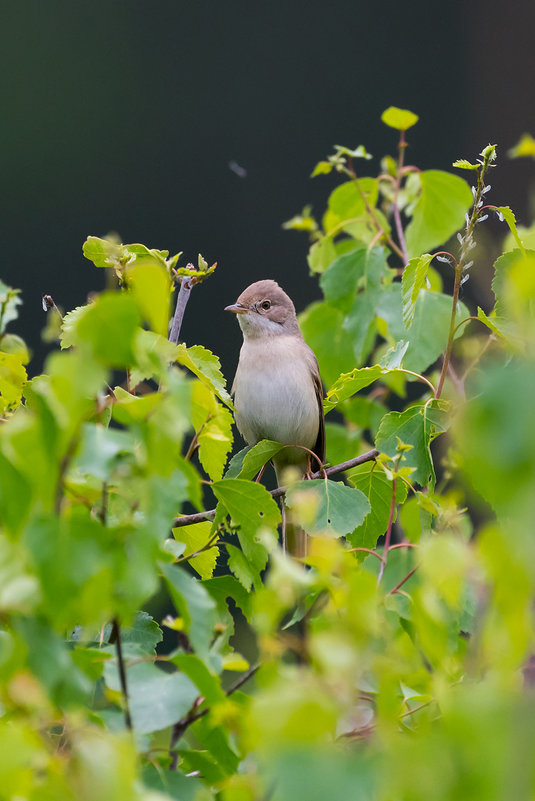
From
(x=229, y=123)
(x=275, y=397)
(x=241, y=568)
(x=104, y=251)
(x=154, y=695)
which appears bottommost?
(x=229, y=123)

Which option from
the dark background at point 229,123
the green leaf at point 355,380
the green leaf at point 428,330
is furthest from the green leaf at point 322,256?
the dark background at point 229,123

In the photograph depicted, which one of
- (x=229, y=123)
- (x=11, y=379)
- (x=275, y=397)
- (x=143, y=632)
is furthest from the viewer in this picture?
(x=229, y=123)

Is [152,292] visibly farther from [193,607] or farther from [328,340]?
[328,340]

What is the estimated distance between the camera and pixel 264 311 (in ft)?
11.0

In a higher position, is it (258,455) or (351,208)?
(351,208)

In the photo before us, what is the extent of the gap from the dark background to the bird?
13.5ft

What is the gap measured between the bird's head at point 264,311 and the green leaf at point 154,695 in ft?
7.65

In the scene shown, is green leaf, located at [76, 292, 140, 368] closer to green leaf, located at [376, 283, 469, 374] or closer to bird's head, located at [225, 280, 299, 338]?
green leaf, located at [376, 283, 469, 374]

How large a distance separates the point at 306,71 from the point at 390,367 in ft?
26.7

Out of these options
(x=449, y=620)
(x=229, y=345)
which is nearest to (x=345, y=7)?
(x=229, y=345)

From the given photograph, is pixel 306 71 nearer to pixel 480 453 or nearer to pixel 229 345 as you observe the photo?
pixel 229 345

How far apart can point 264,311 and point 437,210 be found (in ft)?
3.59

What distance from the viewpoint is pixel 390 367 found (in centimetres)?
169

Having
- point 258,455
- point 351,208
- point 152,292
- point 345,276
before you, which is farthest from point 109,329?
point 351,208
